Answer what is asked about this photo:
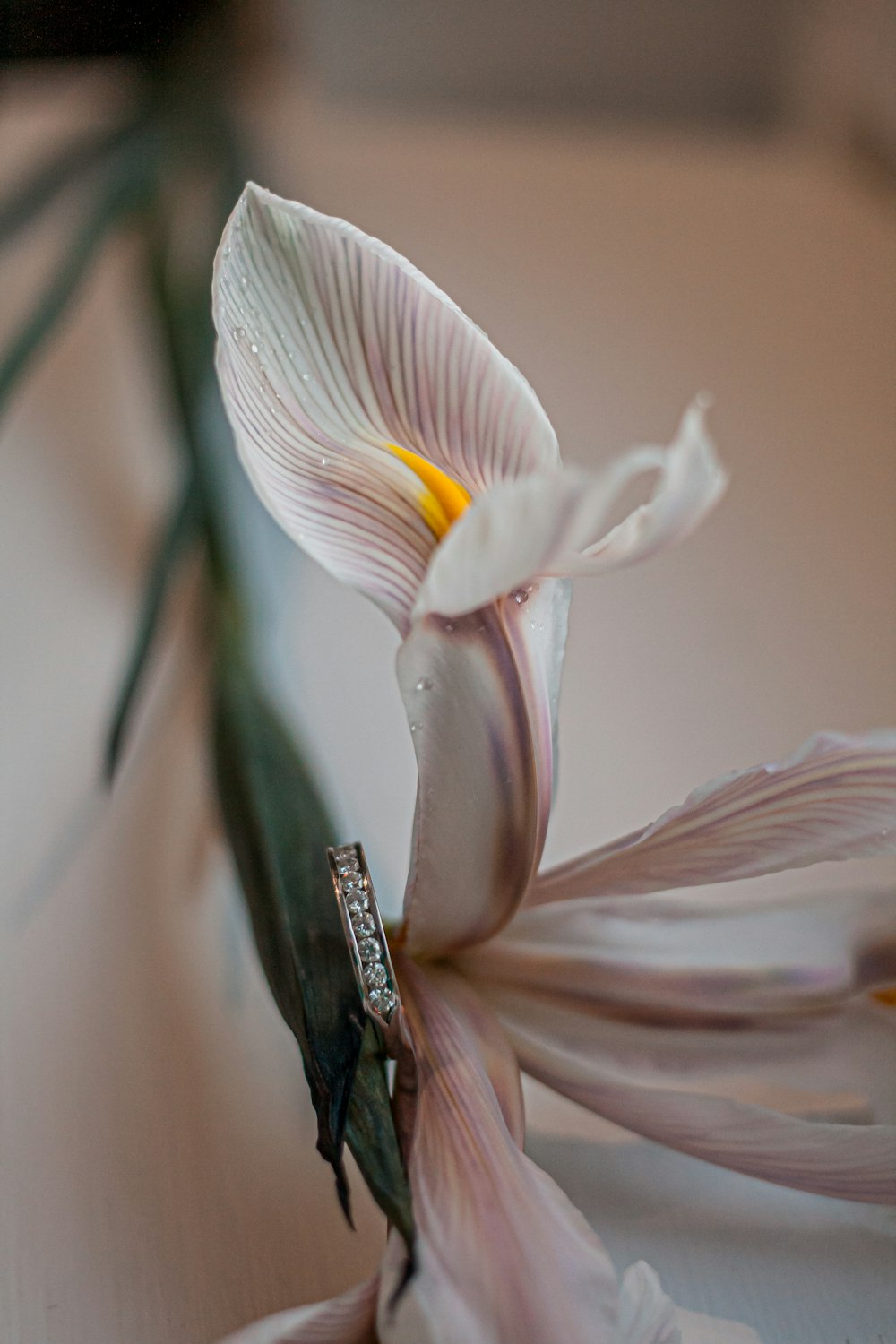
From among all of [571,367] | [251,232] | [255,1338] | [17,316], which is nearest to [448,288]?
[571,367]

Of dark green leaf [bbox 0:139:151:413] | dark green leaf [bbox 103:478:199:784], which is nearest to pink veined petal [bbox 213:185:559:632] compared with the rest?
dark green leaf [bbox 103:478:199:784]

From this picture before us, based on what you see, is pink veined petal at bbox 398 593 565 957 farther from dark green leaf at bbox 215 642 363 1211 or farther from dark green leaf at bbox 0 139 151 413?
dark green leaf at bbox 0 139 151 413

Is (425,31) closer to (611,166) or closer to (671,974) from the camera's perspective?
(611,166)

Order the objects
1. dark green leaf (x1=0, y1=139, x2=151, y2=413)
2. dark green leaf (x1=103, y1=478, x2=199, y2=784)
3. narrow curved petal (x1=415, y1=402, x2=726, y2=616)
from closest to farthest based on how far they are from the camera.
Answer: narrow curved petal (x1=415, y1=402, x2=726, y2=616) → dark green leaf (x1=103, y1=478, x2=199, y2=784) → dark green leaf (x1=0, y1=139, x2=151, y2=413)

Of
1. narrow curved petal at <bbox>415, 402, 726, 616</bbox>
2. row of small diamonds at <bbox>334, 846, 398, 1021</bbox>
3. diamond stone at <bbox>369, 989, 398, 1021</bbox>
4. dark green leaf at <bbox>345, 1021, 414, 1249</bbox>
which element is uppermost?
narrow curved petal at <bbox>415, 402, 726, 616</bbox>

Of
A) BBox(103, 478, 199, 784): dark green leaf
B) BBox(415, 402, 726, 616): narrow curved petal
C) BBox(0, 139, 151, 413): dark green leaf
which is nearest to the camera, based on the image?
BBox(415, 402, 726, 616): narrow curved petal

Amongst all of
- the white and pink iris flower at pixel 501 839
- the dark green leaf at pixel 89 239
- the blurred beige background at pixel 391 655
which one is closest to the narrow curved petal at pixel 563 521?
the white and pink iris flower at pixel 501 839
